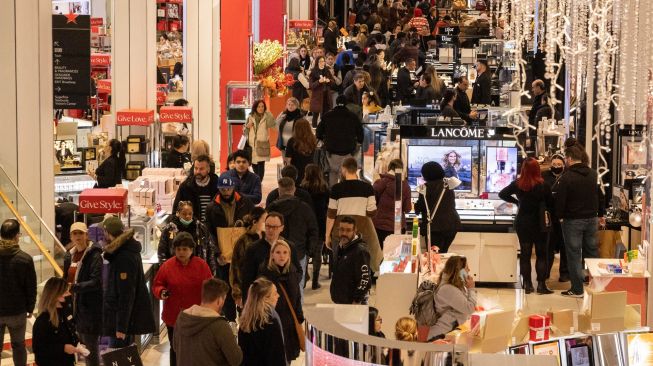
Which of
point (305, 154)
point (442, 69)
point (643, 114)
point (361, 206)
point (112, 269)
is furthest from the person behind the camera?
point (442, 69)

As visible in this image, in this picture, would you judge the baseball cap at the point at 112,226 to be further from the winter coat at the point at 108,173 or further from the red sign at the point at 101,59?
the red sign at the point at 101,59

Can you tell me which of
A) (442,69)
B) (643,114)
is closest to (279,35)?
(442,69)

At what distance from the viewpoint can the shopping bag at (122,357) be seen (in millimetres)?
8025

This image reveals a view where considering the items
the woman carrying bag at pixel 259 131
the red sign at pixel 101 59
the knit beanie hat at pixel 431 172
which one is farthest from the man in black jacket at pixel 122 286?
the red sign at pixel 101 59

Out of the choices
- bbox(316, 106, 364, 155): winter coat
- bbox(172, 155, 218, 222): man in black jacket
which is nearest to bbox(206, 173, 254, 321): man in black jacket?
bbox(172, 155, 218, 222): man in black jacket

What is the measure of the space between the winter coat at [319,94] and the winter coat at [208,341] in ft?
43.7

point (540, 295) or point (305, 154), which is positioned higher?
point (305, 154)

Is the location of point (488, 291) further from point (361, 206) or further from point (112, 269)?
point (112, 269)

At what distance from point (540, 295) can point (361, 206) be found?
7.08ft

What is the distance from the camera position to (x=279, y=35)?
2889 cm

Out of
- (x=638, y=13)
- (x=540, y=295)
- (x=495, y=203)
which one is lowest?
(x=540, y=295)

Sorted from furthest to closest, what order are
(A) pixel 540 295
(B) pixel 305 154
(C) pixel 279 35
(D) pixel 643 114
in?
(C) pixel 279 35
(B) pixel 305 154
(A) pixel 540 295
(D) pixel 643 114

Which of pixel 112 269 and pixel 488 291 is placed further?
pixel 488 291

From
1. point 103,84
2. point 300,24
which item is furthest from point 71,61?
point 300,24
